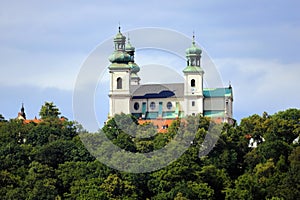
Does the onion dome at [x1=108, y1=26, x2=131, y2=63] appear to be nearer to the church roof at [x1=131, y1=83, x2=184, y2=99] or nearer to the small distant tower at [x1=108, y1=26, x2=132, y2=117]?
the small distant tower at [x1=108, y1=26, x2=132, y2=117]

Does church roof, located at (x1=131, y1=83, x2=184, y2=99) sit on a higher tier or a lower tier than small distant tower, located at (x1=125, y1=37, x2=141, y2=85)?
lower

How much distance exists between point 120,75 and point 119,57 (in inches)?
61.6

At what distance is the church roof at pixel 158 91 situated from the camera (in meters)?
116

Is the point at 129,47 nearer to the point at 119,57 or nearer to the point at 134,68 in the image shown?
the point at 134,68

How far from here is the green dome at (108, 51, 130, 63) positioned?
378 feet

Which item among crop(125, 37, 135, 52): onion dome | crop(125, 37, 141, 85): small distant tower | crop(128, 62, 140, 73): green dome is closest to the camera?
crop(125, 37, 135, 52): onion dome

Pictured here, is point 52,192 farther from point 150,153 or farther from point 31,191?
point 150,153

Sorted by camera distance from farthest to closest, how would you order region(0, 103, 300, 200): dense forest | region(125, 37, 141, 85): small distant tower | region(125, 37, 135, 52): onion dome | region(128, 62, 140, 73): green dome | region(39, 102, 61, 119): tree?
region(128, 62, 140, 73): green dome → region(125, 37, 141, 85): small distant tower → region(125, 37, 135, 52): onion dome → region(39, 102, 61, 119): tree → region(0, 103, 300, 200): dense forest

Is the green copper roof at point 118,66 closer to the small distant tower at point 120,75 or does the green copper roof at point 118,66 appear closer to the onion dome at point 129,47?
the small distant tower at point 120,75

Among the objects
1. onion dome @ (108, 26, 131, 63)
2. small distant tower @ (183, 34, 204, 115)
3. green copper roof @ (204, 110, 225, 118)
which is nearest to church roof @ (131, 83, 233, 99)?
small distant tower @ (183, 34, 204, 115)

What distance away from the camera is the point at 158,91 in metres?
117

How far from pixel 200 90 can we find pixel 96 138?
97.2 ft

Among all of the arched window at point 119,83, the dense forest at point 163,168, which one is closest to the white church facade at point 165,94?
the arched window at point 119,83

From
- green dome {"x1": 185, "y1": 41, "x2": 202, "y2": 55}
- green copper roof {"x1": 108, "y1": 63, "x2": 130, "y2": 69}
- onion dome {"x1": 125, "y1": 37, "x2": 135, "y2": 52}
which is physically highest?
onion dome {"x1": 125, "y1": 37, "x2": 135, "y2": 52}
